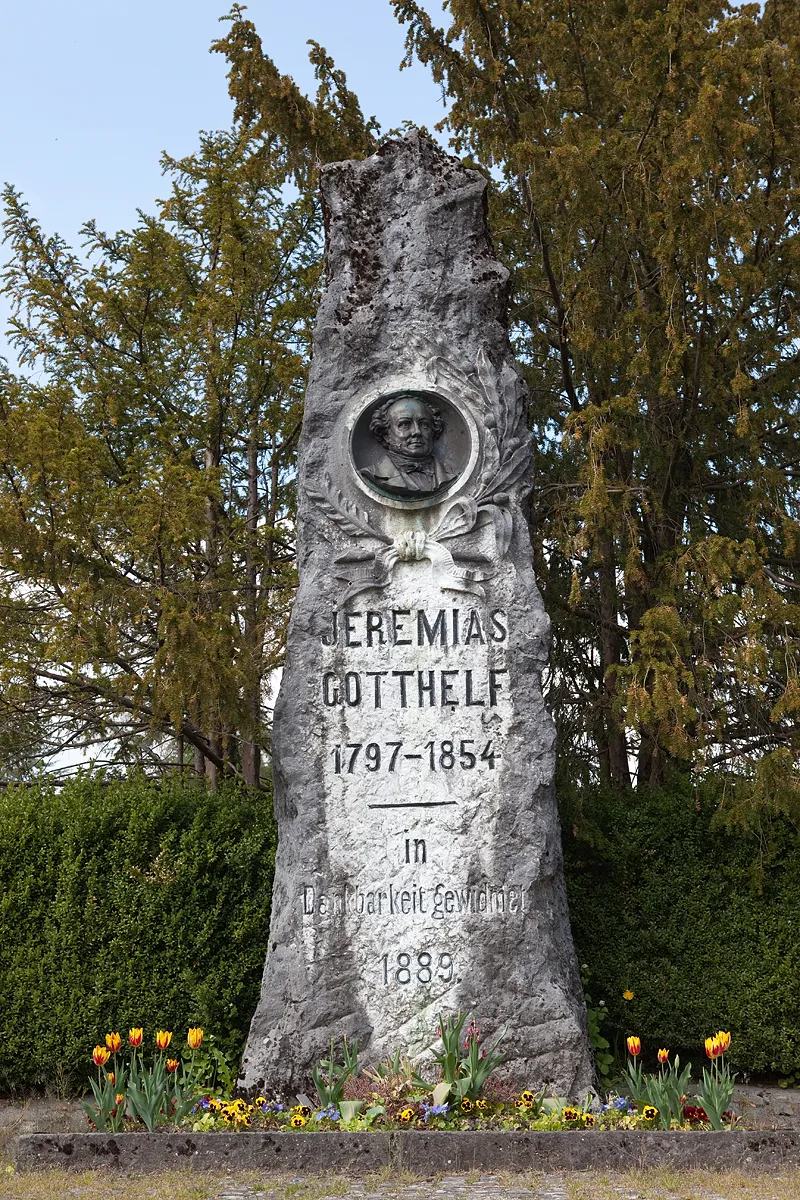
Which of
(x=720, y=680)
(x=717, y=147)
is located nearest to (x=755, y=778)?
(x=720, y=680)

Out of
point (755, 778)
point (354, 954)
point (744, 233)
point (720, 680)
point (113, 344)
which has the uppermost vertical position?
point (113, 344)

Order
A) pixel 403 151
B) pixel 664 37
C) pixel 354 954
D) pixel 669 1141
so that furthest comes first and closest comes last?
pixel 664 37, pixel 403 151, pixel 354 954, pixel 669 1141

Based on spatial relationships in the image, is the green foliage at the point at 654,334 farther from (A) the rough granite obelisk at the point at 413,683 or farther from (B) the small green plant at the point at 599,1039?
(B) the small green plant at the point at 599,1039

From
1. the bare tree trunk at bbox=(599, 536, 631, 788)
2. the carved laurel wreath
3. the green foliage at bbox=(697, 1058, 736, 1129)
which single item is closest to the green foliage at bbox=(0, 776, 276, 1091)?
the carved laurel wreath

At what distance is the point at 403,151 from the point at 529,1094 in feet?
16.6

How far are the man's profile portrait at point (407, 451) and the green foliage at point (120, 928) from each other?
2357 mm

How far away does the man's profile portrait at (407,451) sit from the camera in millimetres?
6504

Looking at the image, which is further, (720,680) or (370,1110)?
(720,680)

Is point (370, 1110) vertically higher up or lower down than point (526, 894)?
lower down

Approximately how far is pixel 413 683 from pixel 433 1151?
2229mm

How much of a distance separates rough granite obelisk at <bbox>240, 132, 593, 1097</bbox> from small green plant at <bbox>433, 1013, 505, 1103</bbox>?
0.11 meters

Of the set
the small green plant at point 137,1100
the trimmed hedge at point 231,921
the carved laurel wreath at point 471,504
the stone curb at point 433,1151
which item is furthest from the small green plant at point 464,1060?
the carved laurel wreath at point 471,504

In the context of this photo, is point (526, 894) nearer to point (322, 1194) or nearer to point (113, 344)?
point (322, 1194)

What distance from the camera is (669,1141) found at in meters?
5.07
